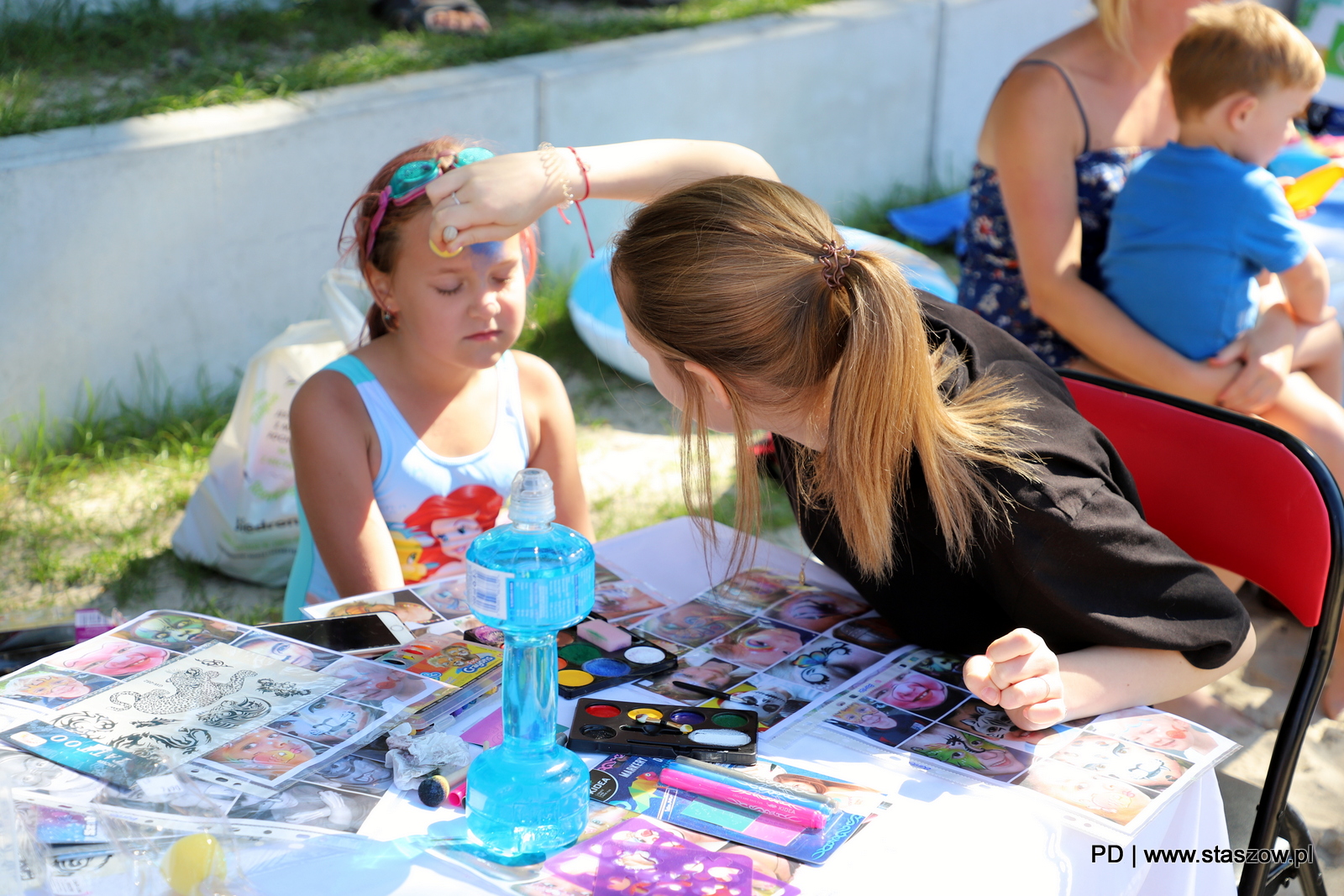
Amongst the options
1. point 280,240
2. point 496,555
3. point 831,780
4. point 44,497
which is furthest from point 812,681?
point 280,240

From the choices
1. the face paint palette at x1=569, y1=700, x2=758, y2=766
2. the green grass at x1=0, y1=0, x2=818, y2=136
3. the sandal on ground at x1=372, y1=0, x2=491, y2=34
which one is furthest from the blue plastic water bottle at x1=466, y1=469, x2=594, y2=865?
the sandal on ground at x1=372, y1=0, x2=491, y2=34

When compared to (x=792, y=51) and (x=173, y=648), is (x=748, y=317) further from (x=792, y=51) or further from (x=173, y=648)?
(x=792, y=51)

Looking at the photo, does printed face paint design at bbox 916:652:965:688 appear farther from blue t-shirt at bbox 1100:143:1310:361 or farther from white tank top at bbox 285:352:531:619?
blue t-shirt at bbox 1100:143:1310:361

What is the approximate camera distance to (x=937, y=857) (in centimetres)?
106

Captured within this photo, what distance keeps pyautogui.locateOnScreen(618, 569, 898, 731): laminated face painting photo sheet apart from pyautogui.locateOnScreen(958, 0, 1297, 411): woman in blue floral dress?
1.24 m

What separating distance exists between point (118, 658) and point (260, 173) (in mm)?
2686

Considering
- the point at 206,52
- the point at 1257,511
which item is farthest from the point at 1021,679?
the point at 206,52

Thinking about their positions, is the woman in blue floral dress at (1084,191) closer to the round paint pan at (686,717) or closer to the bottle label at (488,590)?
the round paint pan at (686,717)

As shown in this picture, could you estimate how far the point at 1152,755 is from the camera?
121 cm

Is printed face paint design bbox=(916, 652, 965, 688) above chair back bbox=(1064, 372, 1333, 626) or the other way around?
the other way around

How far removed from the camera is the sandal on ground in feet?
A: 15.2

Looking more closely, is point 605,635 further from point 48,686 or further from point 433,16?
point 433,16

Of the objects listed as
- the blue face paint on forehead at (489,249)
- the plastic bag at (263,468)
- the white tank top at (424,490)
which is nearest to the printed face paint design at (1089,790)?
the white tank top at (424,490)

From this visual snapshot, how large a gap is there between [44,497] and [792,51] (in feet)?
11.5
